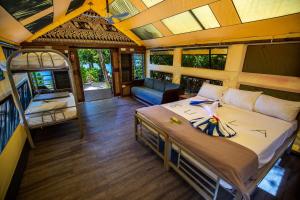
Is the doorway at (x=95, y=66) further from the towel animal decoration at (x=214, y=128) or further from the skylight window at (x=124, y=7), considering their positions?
the towel animal decoration at (x=214, y=128)

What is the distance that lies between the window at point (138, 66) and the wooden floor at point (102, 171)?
3.36 metres

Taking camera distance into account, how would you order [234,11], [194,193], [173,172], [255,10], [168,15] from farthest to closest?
1. [168,15]
2. [234,11]
3. [255,10]
4. [173,172]
5. [194,193]

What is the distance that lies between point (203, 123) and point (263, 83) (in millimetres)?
1812

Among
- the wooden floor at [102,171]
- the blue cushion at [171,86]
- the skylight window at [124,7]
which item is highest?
the skylight window at [124,7]

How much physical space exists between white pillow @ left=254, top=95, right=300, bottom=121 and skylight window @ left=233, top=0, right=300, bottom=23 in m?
1.34

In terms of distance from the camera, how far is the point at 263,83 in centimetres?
273

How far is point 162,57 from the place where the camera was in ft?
16.5

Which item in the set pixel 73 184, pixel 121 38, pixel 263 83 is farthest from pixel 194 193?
pixel 121 38

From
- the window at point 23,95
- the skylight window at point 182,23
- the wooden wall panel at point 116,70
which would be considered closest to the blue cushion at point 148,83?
the wooden wall panel at point 116,70

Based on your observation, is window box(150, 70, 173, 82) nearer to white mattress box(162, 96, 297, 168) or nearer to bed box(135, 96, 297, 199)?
white mattress box(162, 96, 297, 168)

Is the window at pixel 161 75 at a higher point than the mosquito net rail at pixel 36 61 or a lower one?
lower

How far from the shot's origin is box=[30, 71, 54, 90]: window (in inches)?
159

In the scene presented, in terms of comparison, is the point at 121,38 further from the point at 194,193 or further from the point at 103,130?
the point at 194,193

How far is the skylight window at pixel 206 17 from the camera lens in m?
2.55
